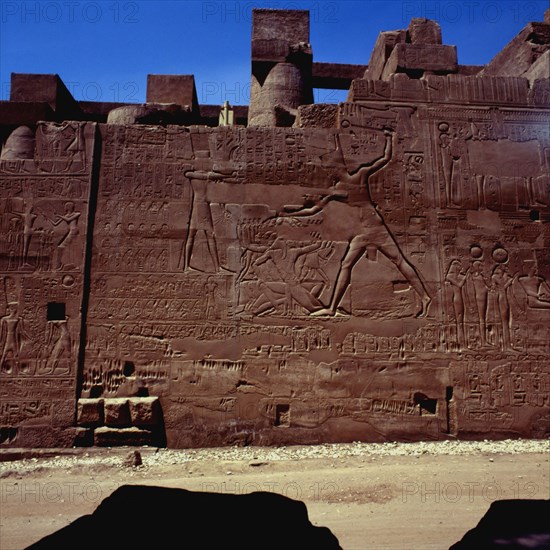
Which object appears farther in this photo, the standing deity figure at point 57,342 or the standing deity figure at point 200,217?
the standing deity figure at point 200,217

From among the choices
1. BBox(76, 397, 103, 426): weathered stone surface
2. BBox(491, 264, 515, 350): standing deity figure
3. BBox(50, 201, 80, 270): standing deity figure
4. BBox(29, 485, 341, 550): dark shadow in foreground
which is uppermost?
BBox(50, 201, 80, 270): standing deity figure

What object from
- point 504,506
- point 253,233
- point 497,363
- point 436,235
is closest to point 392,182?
point 436,235

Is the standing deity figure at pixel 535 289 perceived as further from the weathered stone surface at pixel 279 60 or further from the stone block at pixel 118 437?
the weathered stone surface at pixel 279 60

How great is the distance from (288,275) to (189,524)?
4.98 metres

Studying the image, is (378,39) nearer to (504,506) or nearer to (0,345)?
(0,345)

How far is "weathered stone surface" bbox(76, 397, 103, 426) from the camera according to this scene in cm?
607

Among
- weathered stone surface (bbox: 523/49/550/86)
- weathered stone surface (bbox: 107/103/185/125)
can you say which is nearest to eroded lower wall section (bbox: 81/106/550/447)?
weathered stone surface (bbox: 523/49/550/86)

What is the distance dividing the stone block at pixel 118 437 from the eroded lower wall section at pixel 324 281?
3 cm

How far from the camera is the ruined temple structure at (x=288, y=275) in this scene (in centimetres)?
627

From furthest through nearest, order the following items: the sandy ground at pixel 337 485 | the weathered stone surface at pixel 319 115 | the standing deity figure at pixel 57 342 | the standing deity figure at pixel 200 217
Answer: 1. the weathered stone surface at pixel 319 115
2. the standing deity figure at pixel 200 217
3. the standing deity figure at pixel 57 342
4. the sandy ground at pixel 337 485

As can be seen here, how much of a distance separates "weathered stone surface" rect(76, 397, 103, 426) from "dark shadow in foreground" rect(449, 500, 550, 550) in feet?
17.8

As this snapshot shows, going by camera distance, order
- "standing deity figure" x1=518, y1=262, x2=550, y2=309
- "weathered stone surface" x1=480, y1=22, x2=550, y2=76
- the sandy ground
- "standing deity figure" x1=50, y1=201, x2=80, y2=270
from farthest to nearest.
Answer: "weathered stone surface" x1=480, y1=22, x2=550, y2=76 → "standing deity figure" x1=518, y1=262, x2=550, y2=309 → "standing deity figure" x1=50, y1=201, x2=80, y2=270 → the sandy ground

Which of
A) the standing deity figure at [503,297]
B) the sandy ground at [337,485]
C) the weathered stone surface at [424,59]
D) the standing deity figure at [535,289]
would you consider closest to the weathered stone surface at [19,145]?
the sandy ground at [337,485]

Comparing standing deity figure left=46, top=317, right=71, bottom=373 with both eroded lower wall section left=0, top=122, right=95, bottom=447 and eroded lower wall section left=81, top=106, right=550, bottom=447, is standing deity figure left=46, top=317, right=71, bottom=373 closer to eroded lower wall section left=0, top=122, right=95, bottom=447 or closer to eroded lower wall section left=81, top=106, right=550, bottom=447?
eroded lower wall section left=0, top=122, right=95, bottom=447
